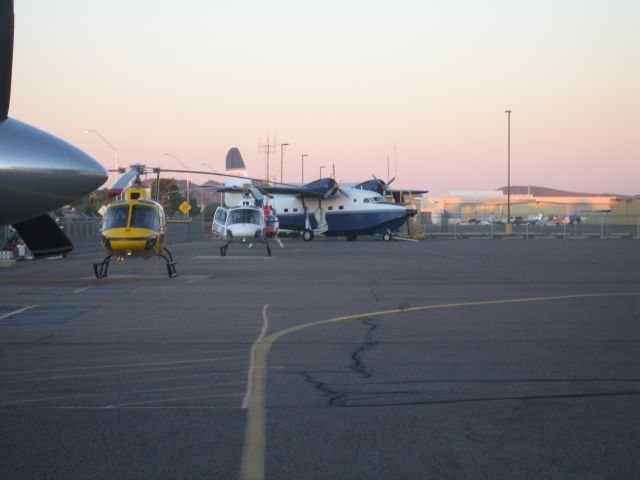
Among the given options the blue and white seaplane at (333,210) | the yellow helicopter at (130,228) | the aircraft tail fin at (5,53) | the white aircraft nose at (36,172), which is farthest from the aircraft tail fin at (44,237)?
the blue and white seaplane at (333,210)

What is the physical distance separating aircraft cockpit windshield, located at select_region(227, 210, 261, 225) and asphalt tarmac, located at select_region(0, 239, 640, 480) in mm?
16318

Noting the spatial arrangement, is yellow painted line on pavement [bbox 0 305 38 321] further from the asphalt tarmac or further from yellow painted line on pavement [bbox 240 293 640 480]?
yellow painted line on pavement [bbox 240 293 640 480]

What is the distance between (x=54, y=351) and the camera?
10805mm

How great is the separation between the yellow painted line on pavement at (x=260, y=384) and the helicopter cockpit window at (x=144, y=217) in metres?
8.07

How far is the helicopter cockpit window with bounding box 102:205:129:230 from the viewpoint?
22.8m

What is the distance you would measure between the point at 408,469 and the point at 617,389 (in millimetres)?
3317

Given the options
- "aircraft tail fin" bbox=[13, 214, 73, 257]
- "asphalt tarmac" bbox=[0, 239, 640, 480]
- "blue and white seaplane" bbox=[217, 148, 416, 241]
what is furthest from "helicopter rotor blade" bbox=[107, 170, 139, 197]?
"blue and white seaplane" bbox=[217, 148, 416, 241]

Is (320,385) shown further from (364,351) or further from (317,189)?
(317,189)

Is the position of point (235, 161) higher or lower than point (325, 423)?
higher

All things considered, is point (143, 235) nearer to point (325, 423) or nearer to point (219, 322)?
point (219, 322)

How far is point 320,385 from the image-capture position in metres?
8.67

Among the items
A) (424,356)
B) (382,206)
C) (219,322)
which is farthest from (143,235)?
(382,206)

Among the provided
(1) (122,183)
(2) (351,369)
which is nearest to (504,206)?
(1) (122,183)

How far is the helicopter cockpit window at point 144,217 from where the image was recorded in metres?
22.9
